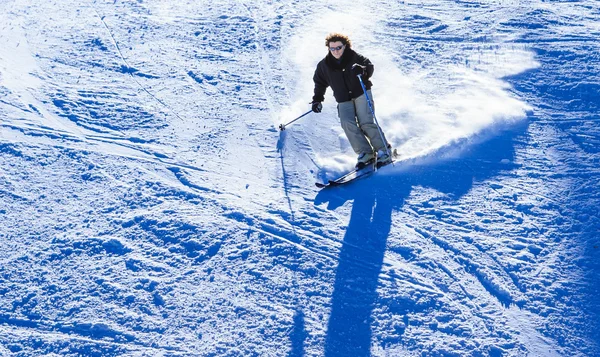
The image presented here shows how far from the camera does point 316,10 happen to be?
37.2 feet

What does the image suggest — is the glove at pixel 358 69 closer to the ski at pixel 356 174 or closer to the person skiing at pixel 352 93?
the person skiing at pixel 352 93

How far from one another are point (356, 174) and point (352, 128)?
0.54m

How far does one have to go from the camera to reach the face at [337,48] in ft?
20.8

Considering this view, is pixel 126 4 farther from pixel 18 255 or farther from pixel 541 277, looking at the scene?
pixel 541 277

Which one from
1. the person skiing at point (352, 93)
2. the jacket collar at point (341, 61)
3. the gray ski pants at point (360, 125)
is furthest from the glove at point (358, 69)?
the gray ski pants at point (360, 125)

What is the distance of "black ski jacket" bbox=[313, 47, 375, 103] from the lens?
6539mm

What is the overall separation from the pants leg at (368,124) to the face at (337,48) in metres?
0.62

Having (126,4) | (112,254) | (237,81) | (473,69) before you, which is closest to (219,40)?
(237,81)

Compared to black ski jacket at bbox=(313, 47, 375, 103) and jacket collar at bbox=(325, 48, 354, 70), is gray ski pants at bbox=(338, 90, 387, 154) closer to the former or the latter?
black ski jacket at bbox=(313, 47, 375, 103)

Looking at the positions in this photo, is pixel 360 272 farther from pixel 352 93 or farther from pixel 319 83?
pixel 319 83

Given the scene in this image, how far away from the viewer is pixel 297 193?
6.89 meters

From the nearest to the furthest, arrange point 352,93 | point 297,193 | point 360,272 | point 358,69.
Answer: point 360,272 < point 358,69 < point 352,93 < point 297,193

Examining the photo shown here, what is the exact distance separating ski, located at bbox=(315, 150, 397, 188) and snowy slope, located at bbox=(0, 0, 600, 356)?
0.10 metres

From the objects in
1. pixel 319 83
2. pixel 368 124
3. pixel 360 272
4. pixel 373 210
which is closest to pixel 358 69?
pixel 319 83
